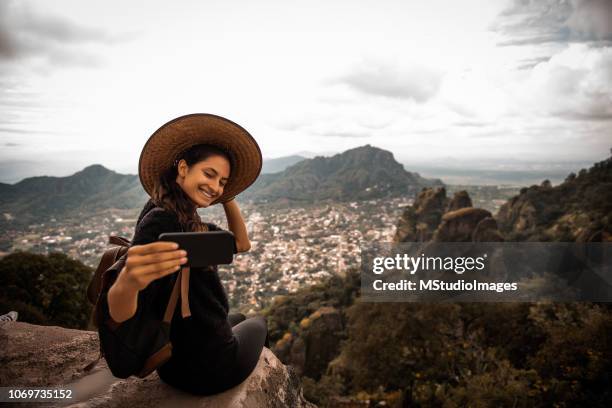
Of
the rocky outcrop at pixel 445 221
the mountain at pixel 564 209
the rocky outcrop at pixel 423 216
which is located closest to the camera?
the mountain at pixel 564 209

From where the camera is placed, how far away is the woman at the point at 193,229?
1.43 m

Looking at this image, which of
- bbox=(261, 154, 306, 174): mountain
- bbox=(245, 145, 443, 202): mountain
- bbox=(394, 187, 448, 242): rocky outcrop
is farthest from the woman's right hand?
bbox=(261, 154, 306, 174): mountain

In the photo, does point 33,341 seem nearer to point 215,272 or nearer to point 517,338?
point 215,272

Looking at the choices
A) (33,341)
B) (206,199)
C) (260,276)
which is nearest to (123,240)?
(206,199)

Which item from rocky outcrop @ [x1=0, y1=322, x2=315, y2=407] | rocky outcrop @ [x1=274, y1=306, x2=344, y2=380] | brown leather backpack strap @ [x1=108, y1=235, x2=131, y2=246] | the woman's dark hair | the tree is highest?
the woman's dark hair

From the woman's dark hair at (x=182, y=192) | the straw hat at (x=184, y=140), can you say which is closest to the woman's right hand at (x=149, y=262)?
the woman's dark hair at (x=182, y=192)

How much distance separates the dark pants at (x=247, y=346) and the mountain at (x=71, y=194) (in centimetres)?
3148

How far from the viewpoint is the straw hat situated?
5.36ft

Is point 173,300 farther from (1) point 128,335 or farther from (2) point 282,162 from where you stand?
(2) point 282,162

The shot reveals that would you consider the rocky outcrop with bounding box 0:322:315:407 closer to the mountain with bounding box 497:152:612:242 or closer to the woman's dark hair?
the woman's dark hair

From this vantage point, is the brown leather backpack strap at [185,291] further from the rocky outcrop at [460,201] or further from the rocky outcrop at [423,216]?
the rocky outcrop at [423,216]

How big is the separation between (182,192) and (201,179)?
4.2 inches

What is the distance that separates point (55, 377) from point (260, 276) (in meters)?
27.3

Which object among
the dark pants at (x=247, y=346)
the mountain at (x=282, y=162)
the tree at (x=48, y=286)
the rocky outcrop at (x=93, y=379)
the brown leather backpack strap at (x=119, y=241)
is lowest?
the tree at (x=48, y=286)
